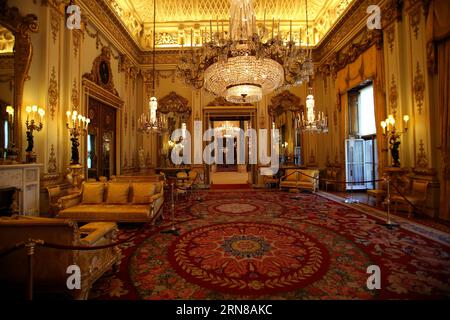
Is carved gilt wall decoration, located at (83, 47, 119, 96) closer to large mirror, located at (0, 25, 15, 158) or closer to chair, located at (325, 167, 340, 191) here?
large mirror, located at (0, 25, 15, 158)

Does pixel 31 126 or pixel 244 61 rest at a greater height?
pixel 244 61

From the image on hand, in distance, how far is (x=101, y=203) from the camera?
4.48 m

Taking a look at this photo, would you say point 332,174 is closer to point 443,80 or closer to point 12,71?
point 443,80

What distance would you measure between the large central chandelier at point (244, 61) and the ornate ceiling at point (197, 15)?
4.97 m

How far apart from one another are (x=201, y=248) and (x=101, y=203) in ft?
8.52

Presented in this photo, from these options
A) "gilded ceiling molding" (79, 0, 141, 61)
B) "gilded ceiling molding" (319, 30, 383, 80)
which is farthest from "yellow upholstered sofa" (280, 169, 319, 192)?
"gilded ceiling molding" (79, 0, 141, 61)

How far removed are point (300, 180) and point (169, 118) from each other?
616cm

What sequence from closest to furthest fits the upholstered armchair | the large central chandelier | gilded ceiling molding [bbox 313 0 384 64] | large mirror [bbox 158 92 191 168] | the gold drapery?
1. the upholstered armchair
2. the large central chandelier
3. the gold drapery
4. gilded ceiling molding [bbox 313 0 384 64]
5. large mirror [bbox 158 92 191 168]

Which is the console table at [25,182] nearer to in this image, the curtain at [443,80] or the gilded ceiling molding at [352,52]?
the curtain at [443,80]

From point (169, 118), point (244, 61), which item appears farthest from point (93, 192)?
point (169, 118)

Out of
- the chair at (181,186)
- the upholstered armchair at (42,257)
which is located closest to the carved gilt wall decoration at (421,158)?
the chair at (181,186)

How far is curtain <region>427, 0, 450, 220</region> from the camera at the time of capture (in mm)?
4273

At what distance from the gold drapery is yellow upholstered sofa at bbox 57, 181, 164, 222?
241 inches

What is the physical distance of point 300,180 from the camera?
827cm
